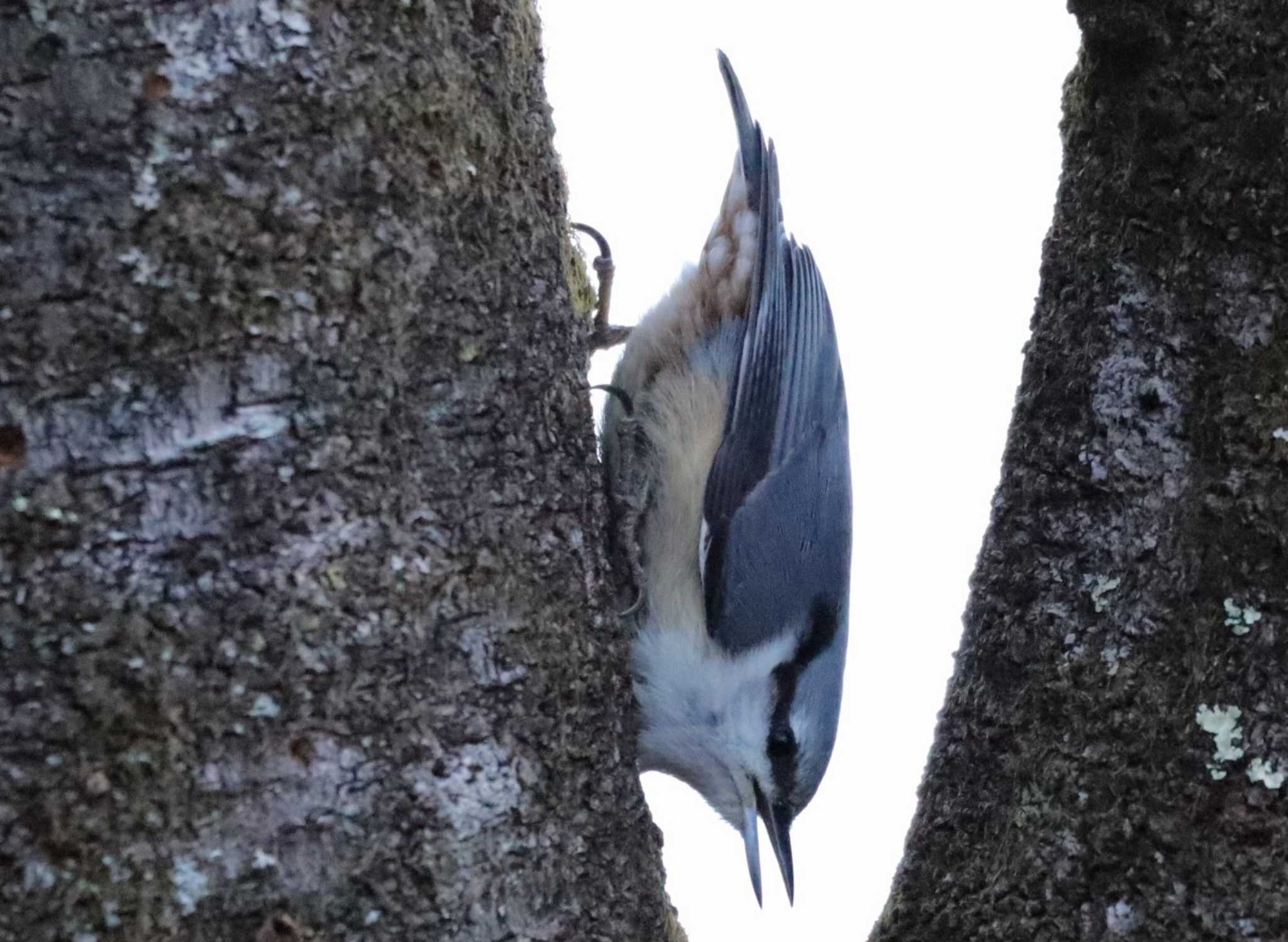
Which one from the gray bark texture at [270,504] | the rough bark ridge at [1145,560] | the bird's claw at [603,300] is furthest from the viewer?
the bird's claw at [603,300]

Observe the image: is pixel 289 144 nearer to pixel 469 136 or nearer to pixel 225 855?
pixel 469 136

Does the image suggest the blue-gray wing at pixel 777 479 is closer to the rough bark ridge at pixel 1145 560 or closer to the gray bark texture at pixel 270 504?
the rough bark ridge at pixel 1145 560

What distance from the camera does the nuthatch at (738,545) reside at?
94.3 inches

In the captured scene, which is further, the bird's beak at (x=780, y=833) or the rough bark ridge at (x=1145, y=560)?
the bird's beak at (x=780, y=833)

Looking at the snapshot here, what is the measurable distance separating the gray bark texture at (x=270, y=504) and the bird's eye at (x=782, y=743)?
37.6 inches

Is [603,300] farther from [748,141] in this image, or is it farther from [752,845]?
[752,845]

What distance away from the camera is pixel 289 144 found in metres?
1.31

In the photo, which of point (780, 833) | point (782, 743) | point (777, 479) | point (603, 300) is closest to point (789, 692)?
point (782, 743)

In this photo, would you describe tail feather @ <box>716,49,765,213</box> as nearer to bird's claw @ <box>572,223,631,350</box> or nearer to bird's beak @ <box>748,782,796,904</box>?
bird's claw @ <box>572,223,631,350</box>

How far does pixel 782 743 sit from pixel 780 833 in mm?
174

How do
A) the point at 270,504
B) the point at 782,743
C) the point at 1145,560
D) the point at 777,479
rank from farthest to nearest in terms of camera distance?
the point at 777,479, the point at 782,743, the point at 1145,560, the point at 270,504

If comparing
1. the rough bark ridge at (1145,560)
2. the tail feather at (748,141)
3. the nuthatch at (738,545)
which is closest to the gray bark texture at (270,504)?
the rough bark ridge at (1145,560)

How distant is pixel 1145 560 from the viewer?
5.15 ft

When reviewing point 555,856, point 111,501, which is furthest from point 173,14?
point 555,856
